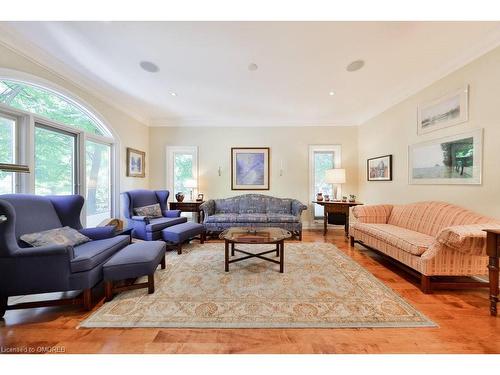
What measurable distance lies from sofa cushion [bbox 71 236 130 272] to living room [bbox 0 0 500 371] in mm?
19

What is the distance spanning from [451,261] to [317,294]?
148 centimetres

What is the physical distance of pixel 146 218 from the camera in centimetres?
342

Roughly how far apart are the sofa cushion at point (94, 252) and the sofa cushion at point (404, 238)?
134 inches

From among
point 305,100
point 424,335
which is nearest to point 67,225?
point 424,335

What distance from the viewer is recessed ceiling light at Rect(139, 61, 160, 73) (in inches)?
108

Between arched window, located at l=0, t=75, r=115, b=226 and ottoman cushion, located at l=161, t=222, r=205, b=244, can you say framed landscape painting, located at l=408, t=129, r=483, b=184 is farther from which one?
arched window, located at l=0, t=75, r=115, b=226

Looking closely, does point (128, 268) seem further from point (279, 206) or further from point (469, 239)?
point (279, 206)

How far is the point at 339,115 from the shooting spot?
191 inches

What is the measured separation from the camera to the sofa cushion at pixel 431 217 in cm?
236

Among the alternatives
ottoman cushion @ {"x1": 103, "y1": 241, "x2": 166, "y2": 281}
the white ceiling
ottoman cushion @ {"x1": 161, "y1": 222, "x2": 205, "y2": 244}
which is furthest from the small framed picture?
ottoman cushion @ {"x1": 103, "y1": 241, "x2": 166, "y2": 281}

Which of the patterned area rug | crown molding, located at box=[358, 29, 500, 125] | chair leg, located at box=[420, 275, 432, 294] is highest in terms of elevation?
crown molding, located at box=[358, 29, 500, 125]

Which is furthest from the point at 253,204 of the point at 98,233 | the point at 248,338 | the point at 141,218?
the point at 248,338

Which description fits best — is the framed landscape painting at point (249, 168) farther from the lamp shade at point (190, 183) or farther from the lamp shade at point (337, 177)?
the lamp shade at point (337, 177)
